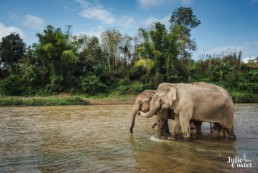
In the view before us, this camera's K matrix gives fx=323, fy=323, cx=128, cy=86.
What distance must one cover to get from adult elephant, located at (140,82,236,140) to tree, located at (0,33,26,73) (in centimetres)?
3620

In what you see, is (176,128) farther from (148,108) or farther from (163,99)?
(148,108)

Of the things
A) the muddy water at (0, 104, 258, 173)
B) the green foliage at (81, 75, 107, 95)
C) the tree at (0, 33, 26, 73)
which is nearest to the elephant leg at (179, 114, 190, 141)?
the muddy water at (0, 104, 258, 173)

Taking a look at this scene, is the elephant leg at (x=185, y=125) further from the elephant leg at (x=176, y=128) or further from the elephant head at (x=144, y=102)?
the elephant head at (x=144, y=102)

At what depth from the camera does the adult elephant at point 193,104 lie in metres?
8.47

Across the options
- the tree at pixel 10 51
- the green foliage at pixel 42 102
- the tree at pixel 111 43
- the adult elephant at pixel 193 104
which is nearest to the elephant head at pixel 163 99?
the adult elephant at pixel 193 104

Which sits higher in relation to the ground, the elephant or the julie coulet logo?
the elephant

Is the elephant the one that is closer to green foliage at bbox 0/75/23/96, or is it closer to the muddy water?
the muddy water

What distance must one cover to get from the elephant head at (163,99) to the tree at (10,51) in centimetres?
3604

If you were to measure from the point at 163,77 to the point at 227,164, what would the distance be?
2606cm

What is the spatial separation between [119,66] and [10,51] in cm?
1480

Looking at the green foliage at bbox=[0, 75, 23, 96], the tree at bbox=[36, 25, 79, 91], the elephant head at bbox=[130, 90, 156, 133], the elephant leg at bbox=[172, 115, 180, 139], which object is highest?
the tree at bbox=[36, 25, 79, 91]

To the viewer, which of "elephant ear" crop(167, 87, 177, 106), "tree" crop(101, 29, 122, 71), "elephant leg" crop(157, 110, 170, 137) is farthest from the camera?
"tree" crop(101, 29, 122, 71)

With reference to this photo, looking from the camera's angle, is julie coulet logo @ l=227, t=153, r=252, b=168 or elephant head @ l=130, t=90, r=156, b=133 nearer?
julie coulet logo @ l=227, t=153, r=252, b=168

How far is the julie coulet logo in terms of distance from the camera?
5975 millimetres
